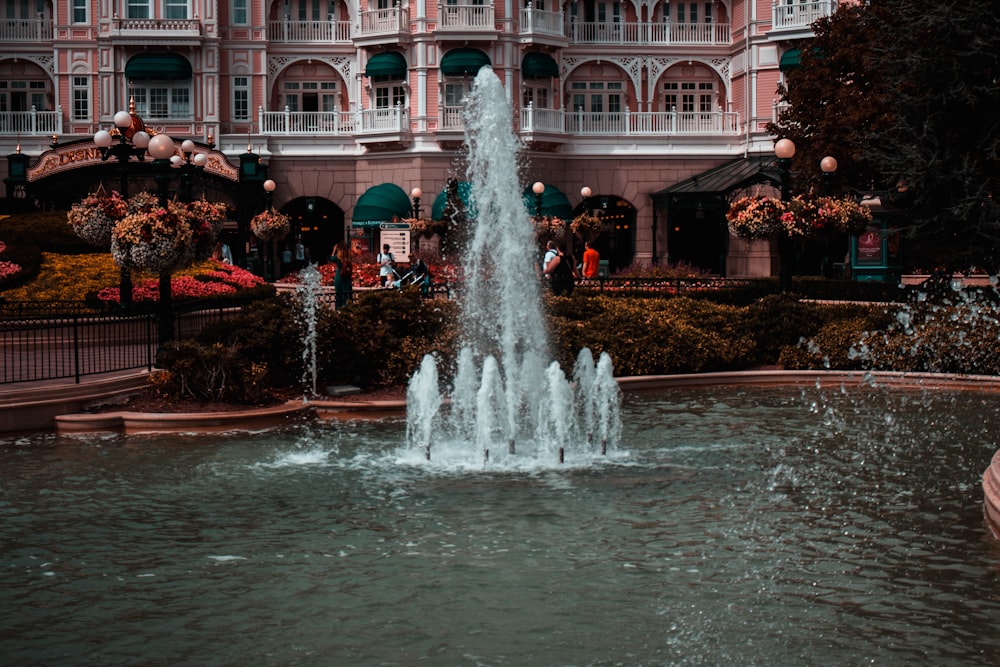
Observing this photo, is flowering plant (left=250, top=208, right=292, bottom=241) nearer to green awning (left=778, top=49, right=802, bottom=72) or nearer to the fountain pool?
green awning (left=778, top=49, right=802, bottom=72)

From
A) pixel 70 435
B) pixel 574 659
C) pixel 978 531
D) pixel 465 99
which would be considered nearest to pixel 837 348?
pixel 978 531

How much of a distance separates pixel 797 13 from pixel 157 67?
73.5 feet

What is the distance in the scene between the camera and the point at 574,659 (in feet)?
29.0

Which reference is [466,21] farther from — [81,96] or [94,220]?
[94,220]

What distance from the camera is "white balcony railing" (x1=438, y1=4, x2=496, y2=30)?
44656 mm

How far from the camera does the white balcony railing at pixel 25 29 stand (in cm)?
4672

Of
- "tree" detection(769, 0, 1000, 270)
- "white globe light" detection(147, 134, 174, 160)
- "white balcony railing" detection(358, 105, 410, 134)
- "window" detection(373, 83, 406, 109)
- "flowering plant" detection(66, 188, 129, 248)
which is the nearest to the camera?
"white globe light" detection(147, 134, 174, 160)

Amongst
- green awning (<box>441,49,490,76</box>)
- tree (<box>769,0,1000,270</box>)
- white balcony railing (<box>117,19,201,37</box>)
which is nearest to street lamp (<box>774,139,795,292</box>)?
tree (<box>769,0,1000,270</box>)

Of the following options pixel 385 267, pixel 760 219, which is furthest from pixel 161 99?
pixel 760 219

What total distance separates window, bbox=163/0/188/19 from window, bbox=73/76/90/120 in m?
3.77

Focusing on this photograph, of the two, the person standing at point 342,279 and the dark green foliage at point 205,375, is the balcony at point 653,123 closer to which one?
the person standing at point 342,279

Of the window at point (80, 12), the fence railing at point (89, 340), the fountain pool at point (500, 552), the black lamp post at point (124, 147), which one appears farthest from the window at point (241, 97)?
the fountain pool at point (500, 552)

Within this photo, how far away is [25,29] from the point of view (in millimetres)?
46906

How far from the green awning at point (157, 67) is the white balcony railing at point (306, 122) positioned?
3.07 metres
